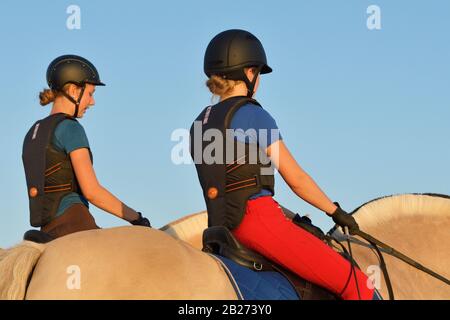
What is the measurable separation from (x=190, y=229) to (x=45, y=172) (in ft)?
7.83

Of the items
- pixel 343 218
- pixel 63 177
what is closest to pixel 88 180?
pixel 63 177

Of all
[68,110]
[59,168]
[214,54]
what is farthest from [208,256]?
[68,110]

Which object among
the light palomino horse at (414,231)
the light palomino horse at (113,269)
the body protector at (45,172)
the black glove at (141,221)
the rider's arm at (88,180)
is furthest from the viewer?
the black glove at (141,221)

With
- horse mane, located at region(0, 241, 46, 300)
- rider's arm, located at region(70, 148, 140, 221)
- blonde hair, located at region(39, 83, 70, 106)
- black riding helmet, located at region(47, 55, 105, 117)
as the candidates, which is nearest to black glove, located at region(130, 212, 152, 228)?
rider's arm, located at region(70, 148, 140, 221)

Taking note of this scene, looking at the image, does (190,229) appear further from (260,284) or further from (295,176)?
(260,284)

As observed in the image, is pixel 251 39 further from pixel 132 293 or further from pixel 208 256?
pixel 132 293

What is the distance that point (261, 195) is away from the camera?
5949 mm

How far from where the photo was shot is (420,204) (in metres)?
7.24

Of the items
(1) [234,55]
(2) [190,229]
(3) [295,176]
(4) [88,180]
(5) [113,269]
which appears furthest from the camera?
(2) [190,229]

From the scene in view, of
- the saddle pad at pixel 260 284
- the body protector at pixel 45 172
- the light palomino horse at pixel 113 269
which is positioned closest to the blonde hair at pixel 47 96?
the body protector at pixel 45 172

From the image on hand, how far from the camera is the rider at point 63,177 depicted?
7086 mm

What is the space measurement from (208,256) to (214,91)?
4.73ft

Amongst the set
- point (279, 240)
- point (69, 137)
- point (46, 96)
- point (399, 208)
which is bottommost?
point (399, 208)

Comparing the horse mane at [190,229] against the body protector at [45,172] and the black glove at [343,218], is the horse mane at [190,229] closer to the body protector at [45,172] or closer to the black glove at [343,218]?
the body protector at [45,172]
